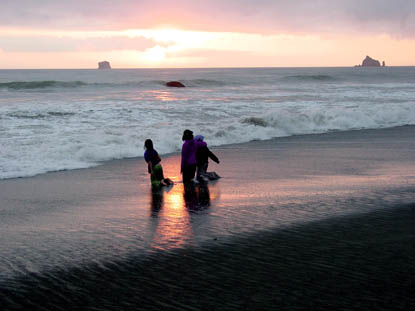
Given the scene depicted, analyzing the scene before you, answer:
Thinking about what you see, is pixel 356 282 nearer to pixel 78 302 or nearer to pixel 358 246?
pixel 358 246

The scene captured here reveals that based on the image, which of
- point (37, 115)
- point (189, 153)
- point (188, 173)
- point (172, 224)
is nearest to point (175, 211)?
point (172, 224)

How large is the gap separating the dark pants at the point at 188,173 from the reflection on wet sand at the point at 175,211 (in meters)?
0.22

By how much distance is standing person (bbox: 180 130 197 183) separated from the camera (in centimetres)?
1116

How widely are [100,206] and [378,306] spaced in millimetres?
5274

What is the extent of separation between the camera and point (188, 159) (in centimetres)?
1119

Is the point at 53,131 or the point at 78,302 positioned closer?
the point at 78,302

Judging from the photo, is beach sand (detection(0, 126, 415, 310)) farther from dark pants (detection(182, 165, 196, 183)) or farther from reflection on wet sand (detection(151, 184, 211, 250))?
dark pants (detection(182, 165, 196, 183))

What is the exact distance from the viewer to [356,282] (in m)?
5.36

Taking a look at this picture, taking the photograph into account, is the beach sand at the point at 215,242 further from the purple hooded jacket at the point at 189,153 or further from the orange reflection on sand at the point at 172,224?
the purple hooded jacket at the point at 189,153

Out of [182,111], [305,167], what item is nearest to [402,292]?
[305,167]

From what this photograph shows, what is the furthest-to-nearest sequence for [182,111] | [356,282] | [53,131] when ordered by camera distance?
[182,111] → [53,131] → [356,282]

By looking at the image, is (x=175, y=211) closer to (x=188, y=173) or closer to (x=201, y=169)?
(x=188, y=173)

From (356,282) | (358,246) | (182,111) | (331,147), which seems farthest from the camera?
(182,111)

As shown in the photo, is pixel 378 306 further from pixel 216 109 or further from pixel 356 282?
pixel 216 109
